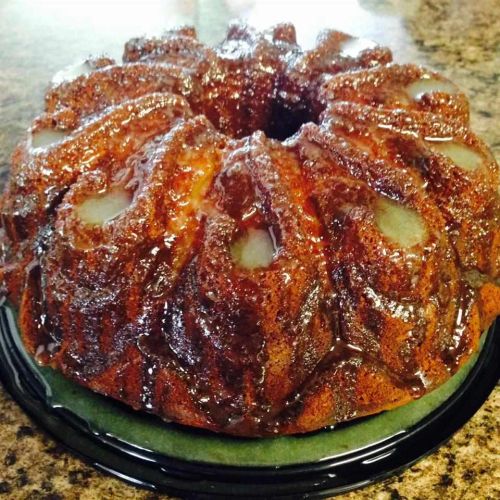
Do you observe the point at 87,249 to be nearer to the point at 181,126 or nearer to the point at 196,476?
the point at 181,126

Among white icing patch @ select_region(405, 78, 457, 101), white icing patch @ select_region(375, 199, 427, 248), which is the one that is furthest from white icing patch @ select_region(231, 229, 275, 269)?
white icing patch @ select_region(405, 78, 457, 101)

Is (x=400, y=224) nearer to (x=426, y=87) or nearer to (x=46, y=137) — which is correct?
(x=426, y=87)

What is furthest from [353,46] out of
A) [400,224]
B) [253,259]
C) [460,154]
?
[253,259]

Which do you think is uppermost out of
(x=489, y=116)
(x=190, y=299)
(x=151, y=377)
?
(x=190, y=299)

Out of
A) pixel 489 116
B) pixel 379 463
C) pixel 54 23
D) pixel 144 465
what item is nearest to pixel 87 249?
pixel 144 465

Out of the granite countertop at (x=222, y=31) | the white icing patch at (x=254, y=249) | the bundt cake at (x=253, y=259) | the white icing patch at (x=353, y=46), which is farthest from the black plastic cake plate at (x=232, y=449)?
the granite countertop at (x=222, y=31)

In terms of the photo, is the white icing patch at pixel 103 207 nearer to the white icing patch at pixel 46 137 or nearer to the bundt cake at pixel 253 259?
the bundt cake at pixel 253 259

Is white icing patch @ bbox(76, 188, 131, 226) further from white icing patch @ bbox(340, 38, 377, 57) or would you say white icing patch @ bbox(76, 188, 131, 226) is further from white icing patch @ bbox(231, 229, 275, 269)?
white icing patch @ bbox(340, 38, 377, 57)
